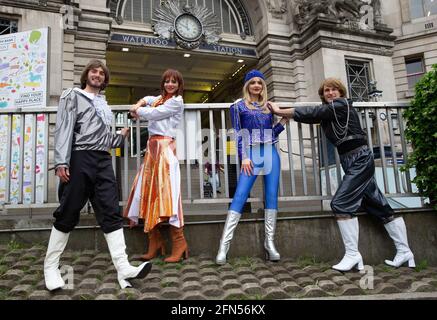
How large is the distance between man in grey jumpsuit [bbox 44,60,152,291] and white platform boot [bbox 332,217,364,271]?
2067 millimetres

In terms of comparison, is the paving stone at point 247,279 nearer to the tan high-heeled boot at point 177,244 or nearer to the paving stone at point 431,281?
the tan high-heeled boot at point 177,244

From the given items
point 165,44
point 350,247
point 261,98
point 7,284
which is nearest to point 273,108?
point 261,98

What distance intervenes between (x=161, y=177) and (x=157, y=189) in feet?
0.43

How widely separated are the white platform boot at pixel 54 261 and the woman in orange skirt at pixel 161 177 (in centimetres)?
88

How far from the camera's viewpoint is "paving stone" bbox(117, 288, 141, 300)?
10.1 ft

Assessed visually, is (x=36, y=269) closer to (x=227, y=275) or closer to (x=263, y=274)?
(x=227, y=275)

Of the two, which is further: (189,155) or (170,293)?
(189,155)

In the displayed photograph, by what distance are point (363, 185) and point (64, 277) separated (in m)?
3.22

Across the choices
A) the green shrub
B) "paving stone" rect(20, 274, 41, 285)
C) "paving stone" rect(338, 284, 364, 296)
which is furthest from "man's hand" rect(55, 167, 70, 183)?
the green shrub

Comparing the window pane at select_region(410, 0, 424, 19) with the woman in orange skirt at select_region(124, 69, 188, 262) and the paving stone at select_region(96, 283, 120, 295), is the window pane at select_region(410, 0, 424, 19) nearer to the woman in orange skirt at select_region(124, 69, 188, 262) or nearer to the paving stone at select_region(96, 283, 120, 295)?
the woman in orange skirt at select_region(124, 69, 188, 262)

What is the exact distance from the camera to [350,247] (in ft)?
13.0

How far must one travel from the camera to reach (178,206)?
12.8 feet

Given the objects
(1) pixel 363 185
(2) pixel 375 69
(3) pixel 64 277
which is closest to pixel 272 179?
(1) pixel 363 185
